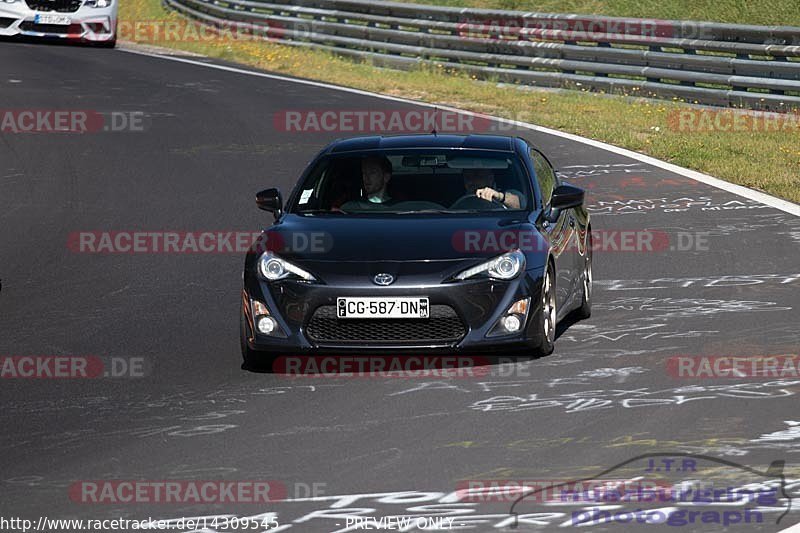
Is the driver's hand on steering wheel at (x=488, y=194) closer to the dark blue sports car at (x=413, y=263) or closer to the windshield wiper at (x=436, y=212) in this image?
the dark blue sports car at (x=413, y=263)

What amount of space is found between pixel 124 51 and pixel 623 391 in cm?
2505

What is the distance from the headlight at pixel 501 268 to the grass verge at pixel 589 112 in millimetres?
7608

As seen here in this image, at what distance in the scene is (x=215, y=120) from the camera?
2250 centimetres

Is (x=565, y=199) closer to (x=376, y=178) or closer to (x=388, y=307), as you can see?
(x=376, y=178)

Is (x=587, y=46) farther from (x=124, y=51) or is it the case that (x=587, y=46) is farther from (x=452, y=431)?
(x=452, y=431)

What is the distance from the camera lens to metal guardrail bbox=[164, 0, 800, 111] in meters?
22.3

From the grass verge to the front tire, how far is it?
720 cm

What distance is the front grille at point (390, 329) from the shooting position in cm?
928
